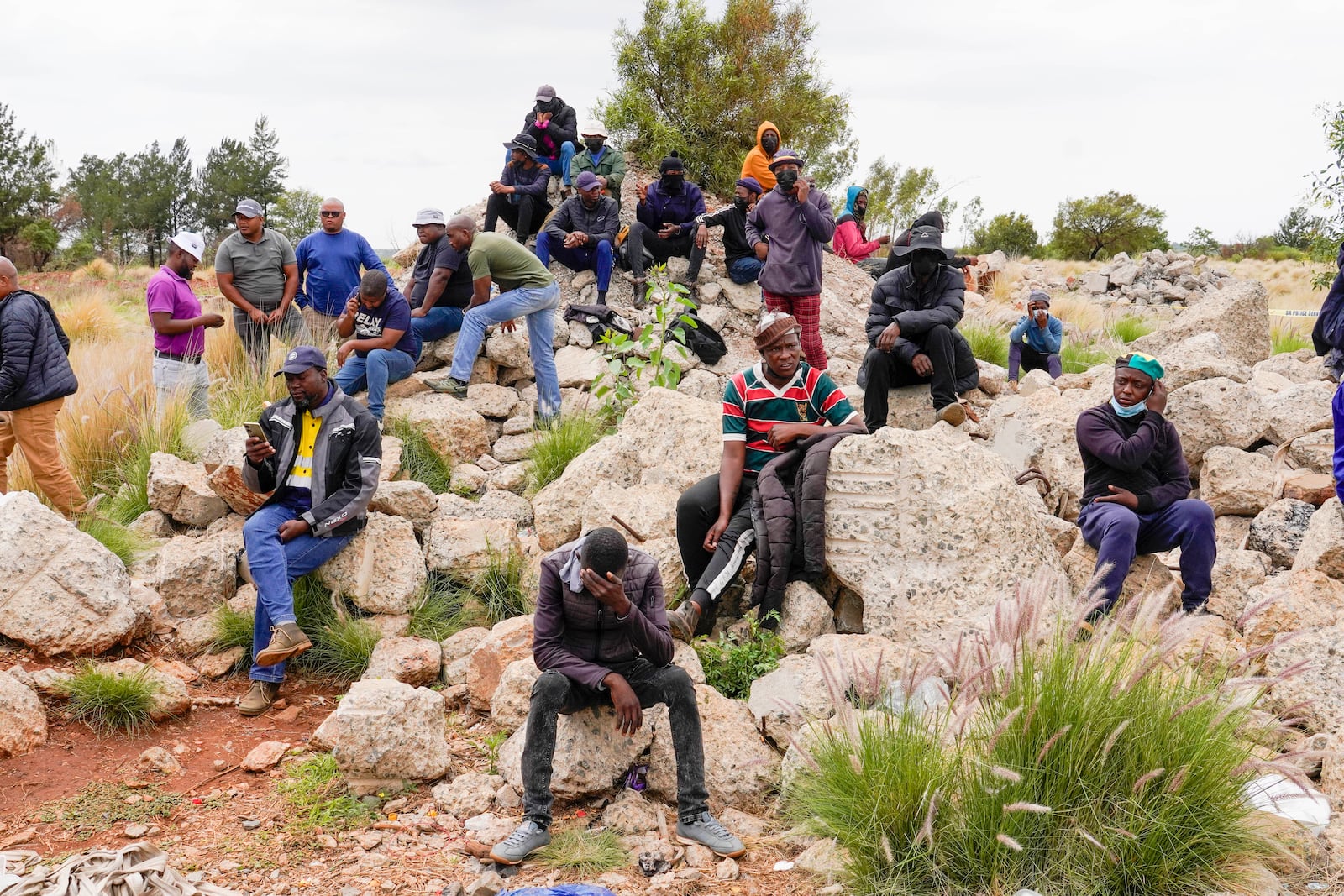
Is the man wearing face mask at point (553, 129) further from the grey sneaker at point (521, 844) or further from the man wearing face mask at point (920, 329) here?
the grey sneaker at point (521, 844)

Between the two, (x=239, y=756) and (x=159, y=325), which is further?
(x=159, y=325)

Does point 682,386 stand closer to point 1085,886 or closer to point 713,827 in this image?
point 713,827

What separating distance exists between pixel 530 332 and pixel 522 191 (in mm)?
2982

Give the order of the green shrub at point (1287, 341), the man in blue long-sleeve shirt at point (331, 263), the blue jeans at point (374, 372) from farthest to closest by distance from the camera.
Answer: the green shrub at point (1287, 341)
the man in blue long-sleeve shirt at point (331, 263)
the blue jeans at point (374, 372)

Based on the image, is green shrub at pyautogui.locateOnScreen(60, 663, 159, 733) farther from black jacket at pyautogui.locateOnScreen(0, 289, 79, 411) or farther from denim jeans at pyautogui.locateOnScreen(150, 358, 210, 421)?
denim jeans at pyautogui.locateOnScreen(150, 358, 210, 421)

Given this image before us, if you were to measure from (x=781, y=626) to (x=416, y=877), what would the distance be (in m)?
2.36

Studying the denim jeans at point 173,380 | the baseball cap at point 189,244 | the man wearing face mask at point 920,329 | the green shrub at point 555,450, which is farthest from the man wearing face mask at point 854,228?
the denim jeans at point 173,380

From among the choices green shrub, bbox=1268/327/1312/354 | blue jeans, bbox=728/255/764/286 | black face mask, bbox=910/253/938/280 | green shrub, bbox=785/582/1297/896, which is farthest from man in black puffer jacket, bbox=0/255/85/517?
green shrub, bbox=1268/327/1312/354

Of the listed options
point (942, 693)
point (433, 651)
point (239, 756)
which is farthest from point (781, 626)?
point (239, 756)

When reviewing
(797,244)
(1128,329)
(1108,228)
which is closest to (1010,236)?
(1108,228)

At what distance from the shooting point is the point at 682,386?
32.9 feet

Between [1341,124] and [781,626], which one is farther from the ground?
[1341,124]

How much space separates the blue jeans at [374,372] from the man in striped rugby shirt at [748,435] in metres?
3.63

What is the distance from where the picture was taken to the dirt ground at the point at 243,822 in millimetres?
4230
